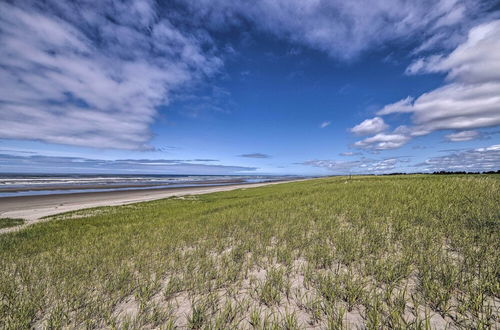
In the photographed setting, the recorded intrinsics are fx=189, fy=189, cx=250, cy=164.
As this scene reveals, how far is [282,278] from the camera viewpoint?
4523 mm

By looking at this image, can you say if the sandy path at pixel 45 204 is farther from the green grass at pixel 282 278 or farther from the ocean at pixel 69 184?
the green grass at pixel 282 278

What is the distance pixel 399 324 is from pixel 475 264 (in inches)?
128

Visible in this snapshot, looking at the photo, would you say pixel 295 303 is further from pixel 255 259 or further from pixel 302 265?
pixel 255 259

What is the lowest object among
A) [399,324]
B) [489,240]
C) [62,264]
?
[62,264]

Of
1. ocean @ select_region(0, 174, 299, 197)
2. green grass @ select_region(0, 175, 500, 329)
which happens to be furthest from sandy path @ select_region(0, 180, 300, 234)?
green grass @ select_region(0, 175, 500, 329)

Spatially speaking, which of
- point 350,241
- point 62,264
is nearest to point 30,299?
point 62,264

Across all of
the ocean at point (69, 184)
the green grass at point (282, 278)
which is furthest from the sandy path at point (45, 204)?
the green grass at point (282, 278)

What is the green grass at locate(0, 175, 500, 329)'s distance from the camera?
324 cm

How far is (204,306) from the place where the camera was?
11.9ft

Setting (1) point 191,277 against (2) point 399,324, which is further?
(1) point 191,277

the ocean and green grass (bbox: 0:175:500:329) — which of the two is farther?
the ocean

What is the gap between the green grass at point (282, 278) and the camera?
3238 mm

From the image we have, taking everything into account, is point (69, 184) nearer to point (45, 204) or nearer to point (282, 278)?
point (45, 204)

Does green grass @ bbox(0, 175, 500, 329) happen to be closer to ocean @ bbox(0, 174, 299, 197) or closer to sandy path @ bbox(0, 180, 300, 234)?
sandy path @ bbox(0, 180, 300, 234)
